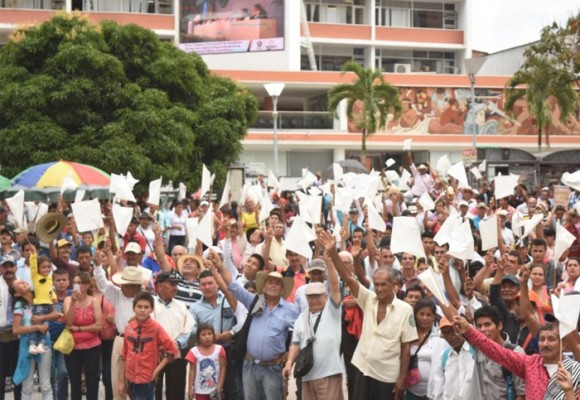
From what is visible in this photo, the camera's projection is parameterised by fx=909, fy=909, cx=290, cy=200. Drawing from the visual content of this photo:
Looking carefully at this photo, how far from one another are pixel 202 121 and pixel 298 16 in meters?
21.5

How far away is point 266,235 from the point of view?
31.0 ft

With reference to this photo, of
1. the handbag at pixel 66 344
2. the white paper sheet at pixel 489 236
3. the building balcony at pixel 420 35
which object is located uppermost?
the building balcony at pixel 420 35

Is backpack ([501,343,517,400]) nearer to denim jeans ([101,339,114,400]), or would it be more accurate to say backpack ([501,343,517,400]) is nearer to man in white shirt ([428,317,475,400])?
man in white shirt ([428,317,475,400])

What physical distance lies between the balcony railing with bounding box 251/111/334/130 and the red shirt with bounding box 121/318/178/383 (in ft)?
120

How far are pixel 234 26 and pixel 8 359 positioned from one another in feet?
126

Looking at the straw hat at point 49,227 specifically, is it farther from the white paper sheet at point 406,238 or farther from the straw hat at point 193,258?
the white paper sheet at point 406,238

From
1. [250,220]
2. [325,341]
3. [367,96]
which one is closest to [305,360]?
[325,341]

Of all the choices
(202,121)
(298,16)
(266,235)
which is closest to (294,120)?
(298,16)

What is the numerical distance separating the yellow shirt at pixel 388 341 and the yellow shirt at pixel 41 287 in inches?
136

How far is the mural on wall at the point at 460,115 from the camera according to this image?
1827 inches

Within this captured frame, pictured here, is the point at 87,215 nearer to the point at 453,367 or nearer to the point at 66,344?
the point at 66,344

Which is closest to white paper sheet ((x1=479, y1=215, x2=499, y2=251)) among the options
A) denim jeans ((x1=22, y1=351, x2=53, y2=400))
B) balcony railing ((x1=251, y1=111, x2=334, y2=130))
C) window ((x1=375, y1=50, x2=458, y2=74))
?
denim jeans ((x1=22, y1=351, x2=53, y2=400))

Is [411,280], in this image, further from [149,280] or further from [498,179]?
[498,179]

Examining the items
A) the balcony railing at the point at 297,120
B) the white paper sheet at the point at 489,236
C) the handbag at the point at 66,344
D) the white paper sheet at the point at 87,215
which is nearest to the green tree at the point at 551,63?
the balcony railing at the point at 297,120
